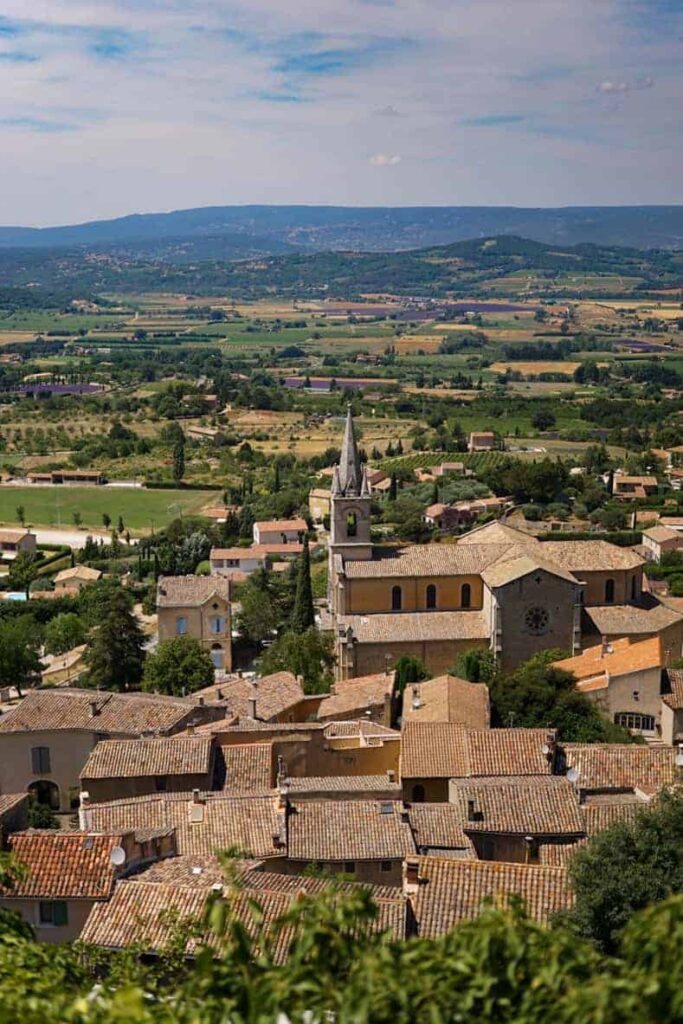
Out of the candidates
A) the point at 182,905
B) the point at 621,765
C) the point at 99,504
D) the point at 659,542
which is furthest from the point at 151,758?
the point at 99,504

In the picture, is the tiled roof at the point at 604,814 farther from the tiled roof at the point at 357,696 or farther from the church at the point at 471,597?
the church at the point at 471,597

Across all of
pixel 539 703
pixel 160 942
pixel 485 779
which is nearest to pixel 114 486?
pixel 539 703

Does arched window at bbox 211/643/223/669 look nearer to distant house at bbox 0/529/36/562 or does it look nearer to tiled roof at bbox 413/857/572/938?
tiled roof at bbox 413/857/572/938

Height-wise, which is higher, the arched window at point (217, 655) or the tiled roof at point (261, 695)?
the tiled roof at point (261, 695)

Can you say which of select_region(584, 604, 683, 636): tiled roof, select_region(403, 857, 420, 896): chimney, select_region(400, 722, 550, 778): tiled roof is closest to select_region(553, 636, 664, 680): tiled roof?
select_region(584, 604, 683, 636): tiled roof

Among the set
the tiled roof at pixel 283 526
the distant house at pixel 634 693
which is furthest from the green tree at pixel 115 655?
the tiled roof at pixel 283 526

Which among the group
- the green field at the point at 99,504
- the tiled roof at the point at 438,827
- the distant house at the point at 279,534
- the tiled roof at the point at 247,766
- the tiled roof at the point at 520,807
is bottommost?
the green field at the point at 99,504

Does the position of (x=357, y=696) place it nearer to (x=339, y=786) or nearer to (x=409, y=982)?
(x=339, y=786)

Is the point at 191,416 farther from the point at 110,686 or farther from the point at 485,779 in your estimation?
the point at 485,779
